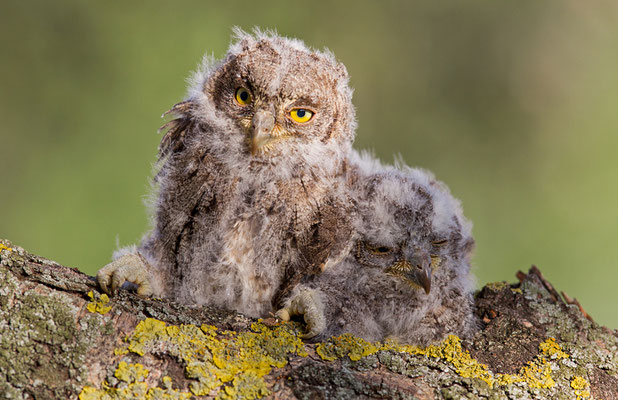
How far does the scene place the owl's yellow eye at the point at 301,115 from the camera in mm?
2447

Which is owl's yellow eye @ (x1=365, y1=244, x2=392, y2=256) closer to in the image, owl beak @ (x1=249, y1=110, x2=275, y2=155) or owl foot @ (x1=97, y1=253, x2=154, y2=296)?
owl beak @ (x1=249, y1=110, x2=275, y2=155)

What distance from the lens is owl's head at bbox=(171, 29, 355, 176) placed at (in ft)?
7.77

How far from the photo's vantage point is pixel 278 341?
196 cm

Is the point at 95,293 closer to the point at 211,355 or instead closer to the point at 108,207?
the point at 211,355

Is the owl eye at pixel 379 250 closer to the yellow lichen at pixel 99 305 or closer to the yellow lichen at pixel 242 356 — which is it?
the yellow lichen at pixel 242 356

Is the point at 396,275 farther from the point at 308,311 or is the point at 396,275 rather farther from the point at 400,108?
the point at 400,108

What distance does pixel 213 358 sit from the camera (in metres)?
1.83

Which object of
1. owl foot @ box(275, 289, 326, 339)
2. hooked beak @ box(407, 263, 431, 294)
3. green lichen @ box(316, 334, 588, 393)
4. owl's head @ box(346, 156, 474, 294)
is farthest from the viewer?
owl's head @ box(346, 156, 474, 294)

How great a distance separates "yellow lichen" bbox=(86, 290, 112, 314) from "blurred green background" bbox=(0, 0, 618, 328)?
5.73ft

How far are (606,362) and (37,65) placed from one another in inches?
165

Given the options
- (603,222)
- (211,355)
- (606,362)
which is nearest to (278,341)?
(211,355)

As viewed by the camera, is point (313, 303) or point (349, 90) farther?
point (349, 90)

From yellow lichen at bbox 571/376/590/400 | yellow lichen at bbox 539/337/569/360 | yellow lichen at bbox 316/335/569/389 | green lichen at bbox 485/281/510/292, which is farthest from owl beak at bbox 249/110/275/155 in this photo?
yellow lichen at bbox 571/376/590/400

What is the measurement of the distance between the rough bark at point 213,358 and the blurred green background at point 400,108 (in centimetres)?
163
